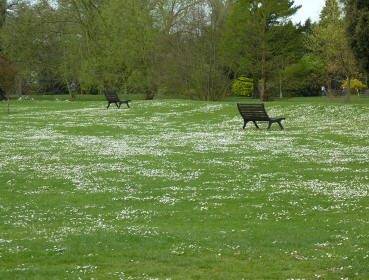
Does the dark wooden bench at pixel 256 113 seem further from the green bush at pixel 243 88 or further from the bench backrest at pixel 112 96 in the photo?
the green bush at pixel 243 88

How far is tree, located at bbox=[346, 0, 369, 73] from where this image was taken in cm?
3253

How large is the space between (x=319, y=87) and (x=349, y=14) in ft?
142

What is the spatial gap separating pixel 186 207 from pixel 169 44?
43730mm

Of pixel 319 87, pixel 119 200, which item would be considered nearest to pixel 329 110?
pixel 119 200

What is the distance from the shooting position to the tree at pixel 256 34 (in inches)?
1914

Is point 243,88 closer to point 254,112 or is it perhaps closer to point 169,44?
point 169,44

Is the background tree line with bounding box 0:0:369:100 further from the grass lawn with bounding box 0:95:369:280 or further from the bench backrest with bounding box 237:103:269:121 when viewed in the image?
the grass lawn with bounding box 0:95:369:280

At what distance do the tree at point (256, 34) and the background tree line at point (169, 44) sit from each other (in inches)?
3.9

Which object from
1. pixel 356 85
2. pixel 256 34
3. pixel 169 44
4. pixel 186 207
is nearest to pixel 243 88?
pixel 356 85

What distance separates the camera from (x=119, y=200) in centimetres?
1012

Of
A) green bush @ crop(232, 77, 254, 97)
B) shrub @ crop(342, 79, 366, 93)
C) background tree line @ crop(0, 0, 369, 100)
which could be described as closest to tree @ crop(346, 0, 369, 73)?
background tree line @ crop(0, 0, 369, 100)

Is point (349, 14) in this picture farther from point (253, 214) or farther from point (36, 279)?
point (36, 279)

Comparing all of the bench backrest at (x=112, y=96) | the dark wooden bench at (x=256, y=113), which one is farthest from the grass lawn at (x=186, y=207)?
the bench backrest at (x=112, y=96)

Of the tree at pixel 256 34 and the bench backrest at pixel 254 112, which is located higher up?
the tree at pixel 256 34
